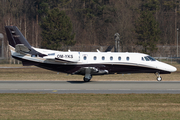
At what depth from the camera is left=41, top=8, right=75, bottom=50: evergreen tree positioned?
63.1 metres

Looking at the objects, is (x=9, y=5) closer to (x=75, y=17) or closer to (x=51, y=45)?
(x=75, y=17)

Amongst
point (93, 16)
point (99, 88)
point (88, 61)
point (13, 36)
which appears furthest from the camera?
point (93, 16)

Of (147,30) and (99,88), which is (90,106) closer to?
(99,88)

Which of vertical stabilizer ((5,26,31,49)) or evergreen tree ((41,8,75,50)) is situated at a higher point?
evergreen tree ((41,8,75,50))

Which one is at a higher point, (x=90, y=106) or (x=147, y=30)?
(x=147, y=30)

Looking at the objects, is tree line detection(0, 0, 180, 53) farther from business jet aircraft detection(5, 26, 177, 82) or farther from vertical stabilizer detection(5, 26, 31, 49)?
vertical stabilizer detection(5, 26, 31, 49)

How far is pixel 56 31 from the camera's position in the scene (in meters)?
63.6

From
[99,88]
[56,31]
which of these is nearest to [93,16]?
[56,31]

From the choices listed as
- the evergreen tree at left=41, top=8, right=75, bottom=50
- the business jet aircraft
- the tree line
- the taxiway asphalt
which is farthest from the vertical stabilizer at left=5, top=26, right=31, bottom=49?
the tree line

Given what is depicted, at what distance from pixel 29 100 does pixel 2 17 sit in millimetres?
73275

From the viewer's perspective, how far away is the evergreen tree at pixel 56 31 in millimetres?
63094

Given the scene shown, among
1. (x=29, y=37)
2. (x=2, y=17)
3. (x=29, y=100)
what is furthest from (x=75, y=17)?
(x=29, y=100)

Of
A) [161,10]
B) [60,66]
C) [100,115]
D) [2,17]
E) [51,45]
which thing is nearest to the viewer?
[100,115]

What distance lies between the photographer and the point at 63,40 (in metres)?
63.9
